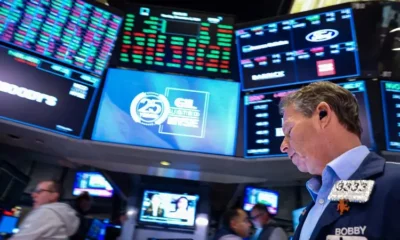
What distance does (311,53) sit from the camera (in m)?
4.14

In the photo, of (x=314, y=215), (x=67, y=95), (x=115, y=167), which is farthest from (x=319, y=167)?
(x=115, y=167)

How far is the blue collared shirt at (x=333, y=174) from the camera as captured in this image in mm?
965

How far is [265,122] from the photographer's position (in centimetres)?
409

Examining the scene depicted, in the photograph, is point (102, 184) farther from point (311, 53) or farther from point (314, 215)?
point (314, 215)

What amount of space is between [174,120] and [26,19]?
1792mm

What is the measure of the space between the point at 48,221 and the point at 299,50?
2.91 m

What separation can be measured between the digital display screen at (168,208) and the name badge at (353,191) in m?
5.75

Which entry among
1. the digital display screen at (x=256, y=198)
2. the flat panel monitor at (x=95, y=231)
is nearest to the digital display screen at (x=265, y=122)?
the flat panel monitor at (x=95, y=231)

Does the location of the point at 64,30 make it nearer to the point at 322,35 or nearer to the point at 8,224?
the point at 8,224

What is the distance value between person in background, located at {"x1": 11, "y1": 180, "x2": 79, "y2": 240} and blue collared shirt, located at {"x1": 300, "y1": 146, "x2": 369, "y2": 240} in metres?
1.93

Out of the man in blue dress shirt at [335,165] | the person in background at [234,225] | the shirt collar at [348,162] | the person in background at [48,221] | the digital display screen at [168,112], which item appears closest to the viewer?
the man in blue dress shirt at [335,165]

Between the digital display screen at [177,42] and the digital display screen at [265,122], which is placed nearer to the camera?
the digital display screen at [265,122]

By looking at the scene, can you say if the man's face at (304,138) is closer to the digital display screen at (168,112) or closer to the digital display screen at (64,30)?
the digital display screen at (168,112)

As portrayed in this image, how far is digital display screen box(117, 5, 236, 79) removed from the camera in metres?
4.51
